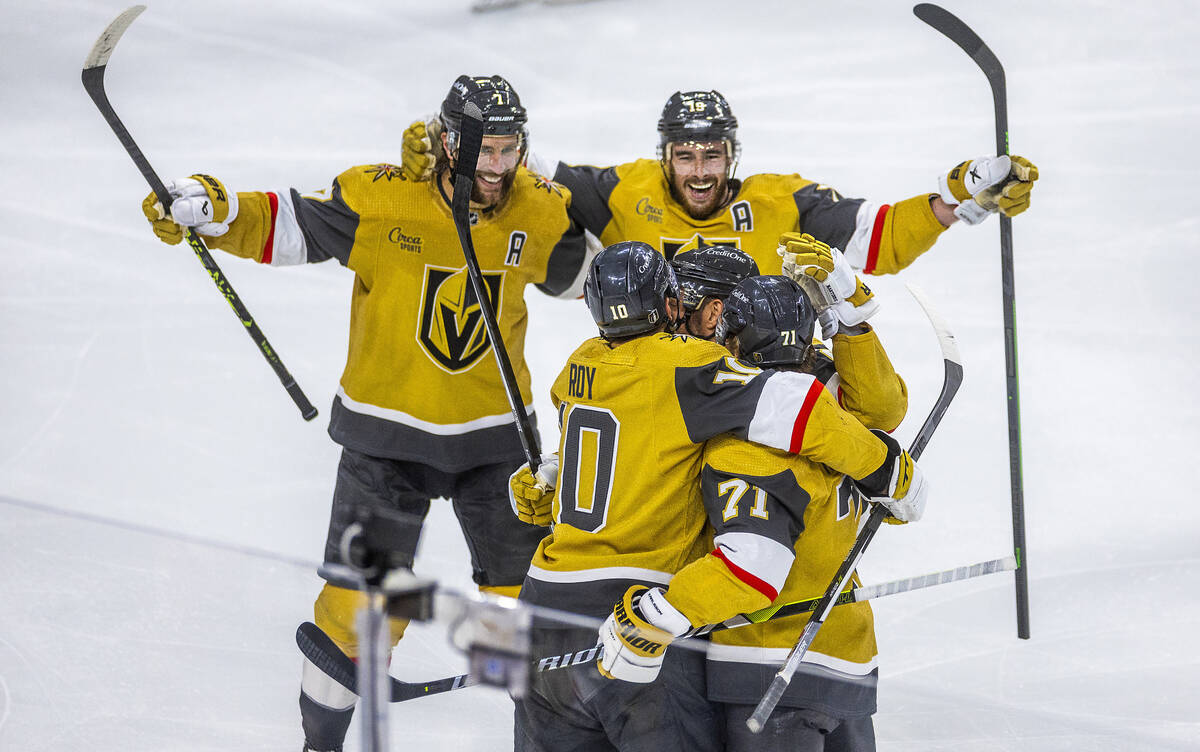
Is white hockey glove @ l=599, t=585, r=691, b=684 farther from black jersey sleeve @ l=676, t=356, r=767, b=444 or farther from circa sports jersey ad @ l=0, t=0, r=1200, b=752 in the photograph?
black jersey sleeve @ l=676, t=356, r=767, b=444

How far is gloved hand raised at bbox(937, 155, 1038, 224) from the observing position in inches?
110

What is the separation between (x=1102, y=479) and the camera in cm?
379

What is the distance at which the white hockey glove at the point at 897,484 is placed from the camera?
2076mm

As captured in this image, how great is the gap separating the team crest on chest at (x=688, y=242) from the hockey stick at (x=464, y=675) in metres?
0.97

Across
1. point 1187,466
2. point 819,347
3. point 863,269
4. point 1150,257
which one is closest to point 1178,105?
point 1150,257

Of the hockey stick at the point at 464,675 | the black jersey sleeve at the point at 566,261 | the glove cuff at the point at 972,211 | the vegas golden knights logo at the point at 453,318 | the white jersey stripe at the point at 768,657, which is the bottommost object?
the white jersey stripe at the point at 768,657

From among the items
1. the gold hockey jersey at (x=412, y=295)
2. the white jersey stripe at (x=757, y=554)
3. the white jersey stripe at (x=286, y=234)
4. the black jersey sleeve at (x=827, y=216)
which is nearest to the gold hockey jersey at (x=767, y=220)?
the black jersey sleeve at (x=827, y=216)

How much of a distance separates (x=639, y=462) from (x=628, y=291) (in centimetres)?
25

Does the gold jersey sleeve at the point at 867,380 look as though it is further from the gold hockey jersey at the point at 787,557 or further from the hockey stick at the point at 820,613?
the hockey stick at the point at 820,613

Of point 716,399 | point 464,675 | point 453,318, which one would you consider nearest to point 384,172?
point 453,318

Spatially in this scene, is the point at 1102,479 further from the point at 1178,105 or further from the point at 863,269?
the point at 1178,105

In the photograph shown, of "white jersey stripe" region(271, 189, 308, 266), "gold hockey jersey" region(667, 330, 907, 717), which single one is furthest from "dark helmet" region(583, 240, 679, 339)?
"white jersey stripe" region(271, 189, 308, 266)

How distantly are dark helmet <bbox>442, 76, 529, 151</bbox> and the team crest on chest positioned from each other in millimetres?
404

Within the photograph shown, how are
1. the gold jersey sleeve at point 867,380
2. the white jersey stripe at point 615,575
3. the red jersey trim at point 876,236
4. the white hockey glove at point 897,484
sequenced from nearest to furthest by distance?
the white jersey stripe at point 615,575 < the white hockey glove at point 897,484 < the gold jersey sleeve at point 867,380 < the red jersey trim at point 876,236
